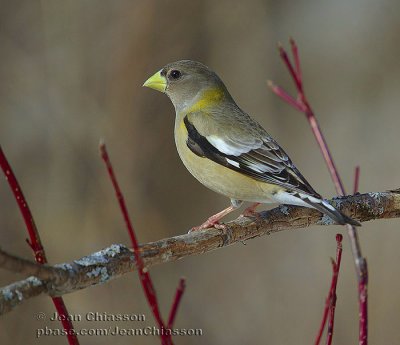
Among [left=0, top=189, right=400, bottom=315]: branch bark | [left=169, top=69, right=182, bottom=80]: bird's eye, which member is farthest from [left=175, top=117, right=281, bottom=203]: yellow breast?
[left=169, top=69, right=182, bottom=80]: bird's eye

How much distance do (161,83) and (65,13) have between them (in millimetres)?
3528

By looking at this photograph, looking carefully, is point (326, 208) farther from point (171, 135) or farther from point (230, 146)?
point (171, 135)

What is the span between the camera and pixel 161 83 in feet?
14.4

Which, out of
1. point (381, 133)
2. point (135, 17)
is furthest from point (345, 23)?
point (135, 17)

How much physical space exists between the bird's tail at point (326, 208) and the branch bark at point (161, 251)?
0.21 meters

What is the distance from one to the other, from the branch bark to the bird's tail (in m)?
0.21

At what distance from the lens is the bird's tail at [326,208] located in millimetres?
2842

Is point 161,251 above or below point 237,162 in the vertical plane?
below

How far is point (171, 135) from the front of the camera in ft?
23.7

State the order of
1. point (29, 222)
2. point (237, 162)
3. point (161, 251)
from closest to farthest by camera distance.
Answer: point (29, 222), point (161, 251), point (237, 162)

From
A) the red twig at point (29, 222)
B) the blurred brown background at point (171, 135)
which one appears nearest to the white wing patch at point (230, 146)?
the red twig at point (29, 222)

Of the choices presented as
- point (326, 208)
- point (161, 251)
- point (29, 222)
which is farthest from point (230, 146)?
point (29, 222)

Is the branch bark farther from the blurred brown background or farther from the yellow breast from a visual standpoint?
the blurred brown background

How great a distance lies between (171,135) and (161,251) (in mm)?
4879
